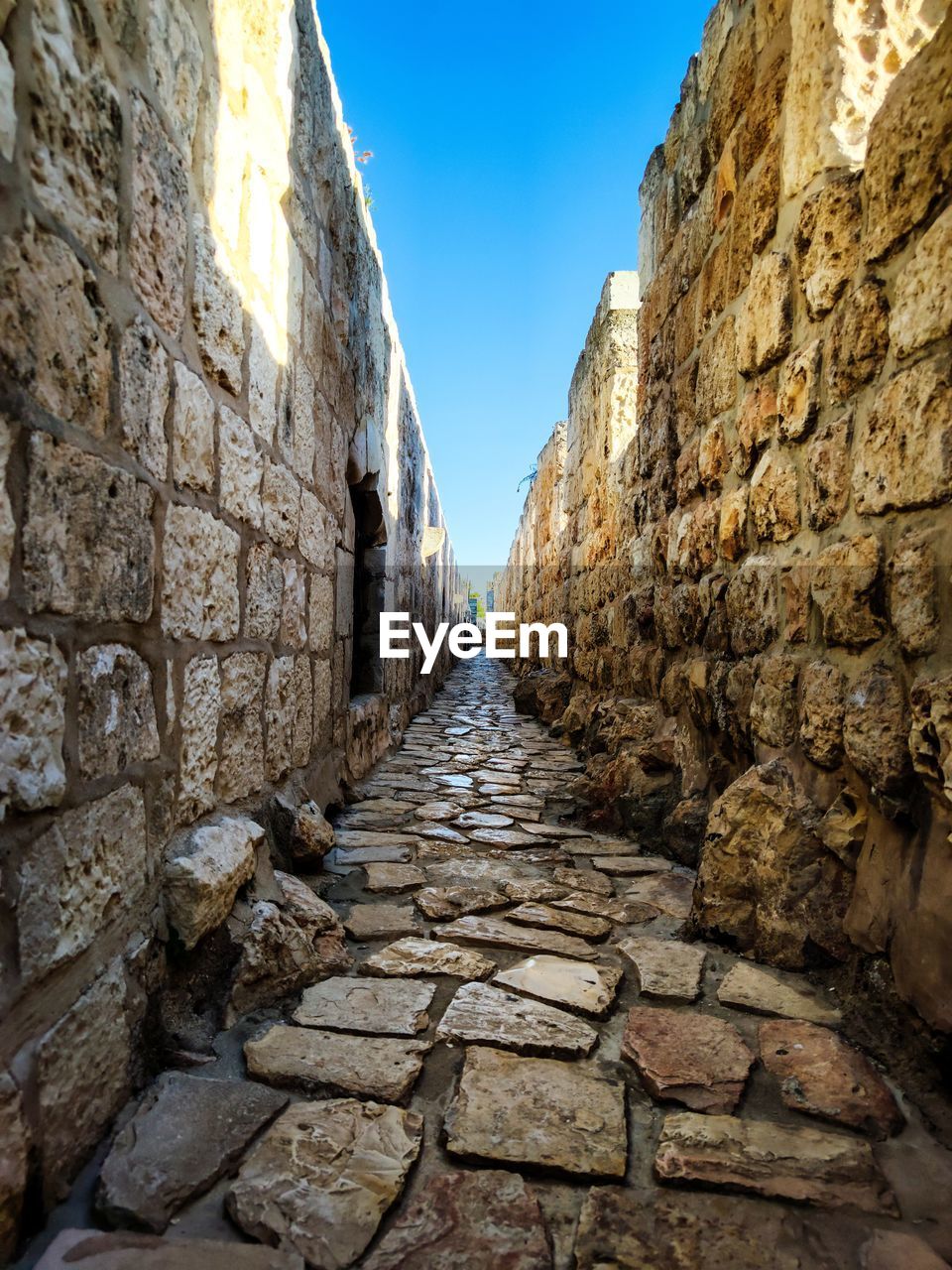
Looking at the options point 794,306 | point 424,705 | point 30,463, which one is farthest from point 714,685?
point 424,705

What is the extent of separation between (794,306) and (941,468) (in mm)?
901

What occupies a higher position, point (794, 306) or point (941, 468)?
point (794, 306)

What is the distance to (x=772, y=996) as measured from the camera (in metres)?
1.58

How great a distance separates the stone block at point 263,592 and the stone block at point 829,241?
1627 mm

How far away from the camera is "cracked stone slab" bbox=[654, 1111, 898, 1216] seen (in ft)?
3.36

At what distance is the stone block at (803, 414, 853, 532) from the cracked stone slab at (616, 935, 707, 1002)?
3.70 ft

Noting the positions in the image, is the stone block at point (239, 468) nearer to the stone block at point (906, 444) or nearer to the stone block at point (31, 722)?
the stone block at point (31, 722)

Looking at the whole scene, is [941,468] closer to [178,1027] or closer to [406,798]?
[178,1027]

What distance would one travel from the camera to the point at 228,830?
1.69m

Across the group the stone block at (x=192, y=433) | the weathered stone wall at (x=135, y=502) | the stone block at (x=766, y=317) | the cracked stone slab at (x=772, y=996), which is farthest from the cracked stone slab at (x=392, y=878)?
the stone block at (x=766, y=317)

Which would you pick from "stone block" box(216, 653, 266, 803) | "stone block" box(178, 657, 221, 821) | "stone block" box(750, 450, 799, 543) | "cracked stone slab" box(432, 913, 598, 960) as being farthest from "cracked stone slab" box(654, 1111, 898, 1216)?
"stone block" box(750, 450, 799, 543)

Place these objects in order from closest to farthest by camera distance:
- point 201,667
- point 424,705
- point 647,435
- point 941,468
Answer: point 941,468 < point 201,667 < point 647,435 < point 424,705

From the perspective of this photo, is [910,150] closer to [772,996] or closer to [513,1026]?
[772,996]

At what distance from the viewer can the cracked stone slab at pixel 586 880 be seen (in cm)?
231
